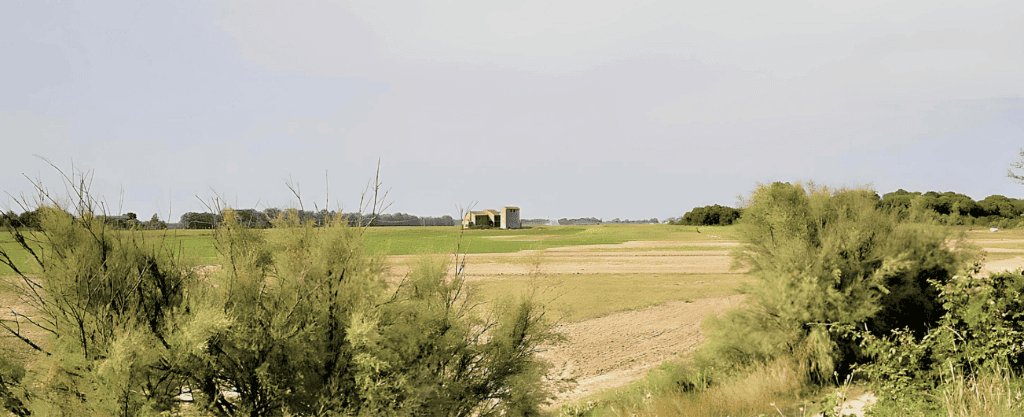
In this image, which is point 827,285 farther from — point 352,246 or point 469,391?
point 352,246

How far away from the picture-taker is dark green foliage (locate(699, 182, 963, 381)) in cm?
966

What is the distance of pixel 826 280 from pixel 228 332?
10557 mm

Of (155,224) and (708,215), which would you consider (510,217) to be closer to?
(708,215)

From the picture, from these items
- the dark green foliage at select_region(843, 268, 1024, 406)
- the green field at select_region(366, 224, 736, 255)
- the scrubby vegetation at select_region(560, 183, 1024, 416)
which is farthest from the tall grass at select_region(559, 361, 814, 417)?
the green field at select_region(366, 224, 736, 255)

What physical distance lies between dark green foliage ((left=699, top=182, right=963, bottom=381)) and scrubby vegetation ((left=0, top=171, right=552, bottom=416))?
23.1 ft

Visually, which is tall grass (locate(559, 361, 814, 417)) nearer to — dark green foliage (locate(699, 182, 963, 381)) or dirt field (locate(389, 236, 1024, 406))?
dark green foliage (locate(699, 182, 963, 381))

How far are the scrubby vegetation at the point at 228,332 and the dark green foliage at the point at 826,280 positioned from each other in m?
7.04

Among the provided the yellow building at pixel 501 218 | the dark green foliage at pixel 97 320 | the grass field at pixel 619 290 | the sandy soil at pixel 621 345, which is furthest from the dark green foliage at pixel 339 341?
the yellow building at pixel 501 218

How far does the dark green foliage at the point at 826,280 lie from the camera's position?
380 inches

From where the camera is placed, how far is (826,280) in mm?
9914

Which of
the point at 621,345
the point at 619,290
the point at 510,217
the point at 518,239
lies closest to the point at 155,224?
the point at 621,345

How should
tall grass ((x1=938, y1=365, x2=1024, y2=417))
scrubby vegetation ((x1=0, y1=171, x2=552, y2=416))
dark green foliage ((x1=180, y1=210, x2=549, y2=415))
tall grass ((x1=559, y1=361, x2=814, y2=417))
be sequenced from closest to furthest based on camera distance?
scrubby vegetation ((x1=0, y1=171, x2=552, y2=416))
tall grass ((x1=938, y1=365, x2=1024, y2=417))
dark green foliage ((x1=180, y1=210, x2=549, y2=415))
tall grass ((x1=559, y1=361, x2=814, y2=417))

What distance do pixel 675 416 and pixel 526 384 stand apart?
368 centimetres

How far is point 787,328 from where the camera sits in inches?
395
